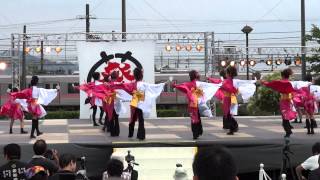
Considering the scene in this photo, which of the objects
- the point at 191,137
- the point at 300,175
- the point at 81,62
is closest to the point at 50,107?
the point at 81,62

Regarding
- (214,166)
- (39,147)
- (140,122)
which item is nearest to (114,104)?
(140,122)

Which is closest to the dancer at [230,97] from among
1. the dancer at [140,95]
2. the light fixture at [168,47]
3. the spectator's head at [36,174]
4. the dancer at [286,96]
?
the dancer at [286,96]

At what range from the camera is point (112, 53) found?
720 inches

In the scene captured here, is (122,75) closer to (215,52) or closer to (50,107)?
(215,52)

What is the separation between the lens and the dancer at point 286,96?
11.2m

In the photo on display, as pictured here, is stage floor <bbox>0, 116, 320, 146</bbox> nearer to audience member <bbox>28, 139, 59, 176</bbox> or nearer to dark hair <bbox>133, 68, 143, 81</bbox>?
dark hair <bbox>133, 68, 143, 81</bbox>

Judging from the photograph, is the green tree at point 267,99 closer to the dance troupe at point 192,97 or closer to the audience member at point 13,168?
the dance troupe at point 192,97

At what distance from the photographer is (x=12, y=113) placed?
13.1 meters

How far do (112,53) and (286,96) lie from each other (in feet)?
27.1

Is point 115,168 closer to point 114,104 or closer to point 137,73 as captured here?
point 137,73

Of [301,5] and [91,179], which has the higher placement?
[301,5]

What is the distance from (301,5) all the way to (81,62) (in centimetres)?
1036

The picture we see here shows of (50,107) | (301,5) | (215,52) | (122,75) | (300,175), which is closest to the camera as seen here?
(300,175)

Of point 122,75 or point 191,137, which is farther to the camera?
point 122,75
